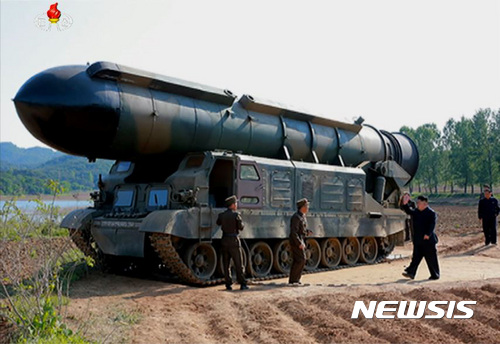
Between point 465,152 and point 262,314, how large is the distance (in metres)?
53.1

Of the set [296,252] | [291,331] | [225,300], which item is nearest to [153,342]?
[291,331]

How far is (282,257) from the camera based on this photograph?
12273 mm

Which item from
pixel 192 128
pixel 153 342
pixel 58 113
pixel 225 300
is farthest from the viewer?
pixel 192 128

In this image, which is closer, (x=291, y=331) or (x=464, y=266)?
(x=291, y=331)

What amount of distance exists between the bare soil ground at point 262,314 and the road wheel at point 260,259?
130 cm

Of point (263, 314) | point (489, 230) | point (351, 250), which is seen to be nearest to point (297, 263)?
point (263, 314)

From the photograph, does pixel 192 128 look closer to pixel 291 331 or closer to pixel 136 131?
pixel 136 131

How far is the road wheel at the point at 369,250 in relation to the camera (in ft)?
48.0

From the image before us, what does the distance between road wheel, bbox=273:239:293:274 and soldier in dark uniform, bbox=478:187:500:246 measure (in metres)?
8.10

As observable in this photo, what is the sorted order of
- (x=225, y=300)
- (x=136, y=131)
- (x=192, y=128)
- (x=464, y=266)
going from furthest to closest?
(x=464, y=266) < (x=192, y=128) < (x=136, y=131) < (x=225, y=300)

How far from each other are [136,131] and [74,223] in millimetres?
2692

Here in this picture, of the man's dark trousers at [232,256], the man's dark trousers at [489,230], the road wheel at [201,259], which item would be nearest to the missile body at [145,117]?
the road wheel at [201,259]

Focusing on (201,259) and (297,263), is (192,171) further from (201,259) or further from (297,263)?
(297,263)

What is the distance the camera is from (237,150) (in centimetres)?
1220
